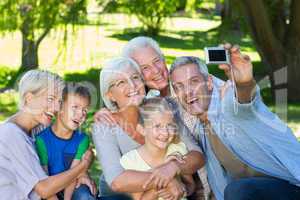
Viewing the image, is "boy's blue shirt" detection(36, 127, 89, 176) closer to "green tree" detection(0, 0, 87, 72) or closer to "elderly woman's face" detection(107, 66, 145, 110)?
"elderly woman's face" detection(107, 66, 145, 110)

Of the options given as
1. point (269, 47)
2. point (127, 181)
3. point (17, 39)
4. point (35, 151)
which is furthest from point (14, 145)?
point (17, 39)

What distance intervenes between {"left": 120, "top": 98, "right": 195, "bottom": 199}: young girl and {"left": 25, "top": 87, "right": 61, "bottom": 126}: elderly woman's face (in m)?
0.49

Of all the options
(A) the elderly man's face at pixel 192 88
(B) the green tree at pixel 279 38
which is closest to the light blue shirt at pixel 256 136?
(A) the elderly man's face at pixel 192 88

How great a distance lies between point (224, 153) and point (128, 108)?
607 mm

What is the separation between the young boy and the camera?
3922 millimetres

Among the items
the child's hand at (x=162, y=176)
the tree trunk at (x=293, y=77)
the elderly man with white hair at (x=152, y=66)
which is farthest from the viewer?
the tree trunk at (x=293, y=77)

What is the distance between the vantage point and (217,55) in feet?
11.7

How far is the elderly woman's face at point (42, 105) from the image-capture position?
152 inches

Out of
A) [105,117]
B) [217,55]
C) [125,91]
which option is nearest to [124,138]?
[105,117]

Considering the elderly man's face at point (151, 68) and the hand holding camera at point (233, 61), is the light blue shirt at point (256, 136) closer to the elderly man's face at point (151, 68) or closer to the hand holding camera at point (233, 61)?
the hand holding camera at point (233, 61)

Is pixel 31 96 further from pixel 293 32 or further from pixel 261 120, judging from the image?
pixel 293 32

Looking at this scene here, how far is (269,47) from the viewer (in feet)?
41.4

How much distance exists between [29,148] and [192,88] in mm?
980

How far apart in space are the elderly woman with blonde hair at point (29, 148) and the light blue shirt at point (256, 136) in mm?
815
